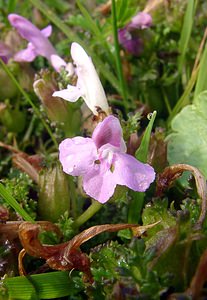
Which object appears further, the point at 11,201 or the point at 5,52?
the point at 5,52

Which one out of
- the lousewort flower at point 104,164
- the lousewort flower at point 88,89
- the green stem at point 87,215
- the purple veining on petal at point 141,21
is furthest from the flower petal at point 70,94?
the purple veining on petal at point 141,21

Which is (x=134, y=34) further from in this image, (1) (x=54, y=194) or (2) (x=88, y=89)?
(1) (x=54, y=194)

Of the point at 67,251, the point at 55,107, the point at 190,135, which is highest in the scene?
the point at 55,107

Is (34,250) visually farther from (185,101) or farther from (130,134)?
(185,101)

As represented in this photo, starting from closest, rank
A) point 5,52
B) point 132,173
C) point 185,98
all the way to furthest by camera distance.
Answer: point 132,173 → point 185,98 → point 5,52

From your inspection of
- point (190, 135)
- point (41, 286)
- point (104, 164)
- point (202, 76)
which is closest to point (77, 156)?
point (104, 164)

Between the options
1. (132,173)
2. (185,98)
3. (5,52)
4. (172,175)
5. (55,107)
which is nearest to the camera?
(132,173)
